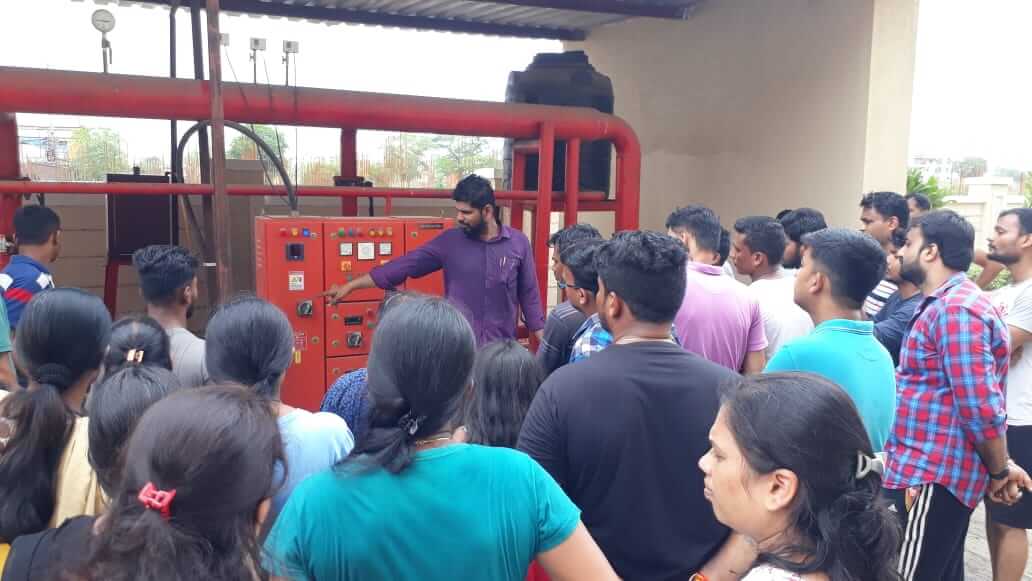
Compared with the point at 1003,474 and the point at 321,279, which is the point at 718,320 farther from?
the point at 321,279

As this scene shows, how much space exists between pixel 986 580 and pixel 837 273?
7.46ft

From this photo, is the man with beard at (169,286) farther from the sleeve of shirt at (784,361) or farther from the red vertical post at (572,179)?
the red vertical post at (572,179)

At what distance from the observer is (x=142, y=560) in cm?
106

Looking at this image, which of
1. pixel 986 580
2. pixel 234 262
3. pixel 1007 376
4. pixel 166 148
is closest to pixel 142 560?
pixel 1007 376

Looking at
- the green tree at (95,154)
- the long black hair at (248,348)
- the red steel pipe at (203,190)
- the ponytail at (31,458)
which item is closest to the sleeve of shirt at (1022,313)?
the long black hair at (248,348)

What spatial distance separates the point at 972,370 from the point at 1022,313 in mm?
834

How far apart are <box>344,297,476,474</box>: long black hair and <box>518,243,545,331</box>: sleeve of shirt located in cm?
320

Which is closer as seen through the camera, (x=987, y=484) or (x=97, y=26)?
(x=987, y=484)

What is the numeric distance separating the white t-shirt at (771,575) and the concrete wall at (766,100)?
5387 millimetres

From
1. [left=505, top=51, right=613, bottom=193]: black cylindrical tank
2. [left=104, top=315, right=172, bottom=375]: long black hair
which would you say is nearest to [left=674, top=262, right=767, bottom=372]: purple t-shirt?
[left=104, top=315, right=172, bottom=375]: long black hair

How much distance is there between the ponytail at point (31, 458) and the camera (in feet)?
4.84

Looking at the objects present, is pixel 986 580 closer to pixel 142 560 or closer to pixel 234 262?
pixel 142 560

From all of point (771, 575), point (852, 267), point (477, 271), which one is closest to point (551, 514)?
point (771, 575)

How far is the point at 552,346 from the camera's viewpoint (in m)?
3.03
